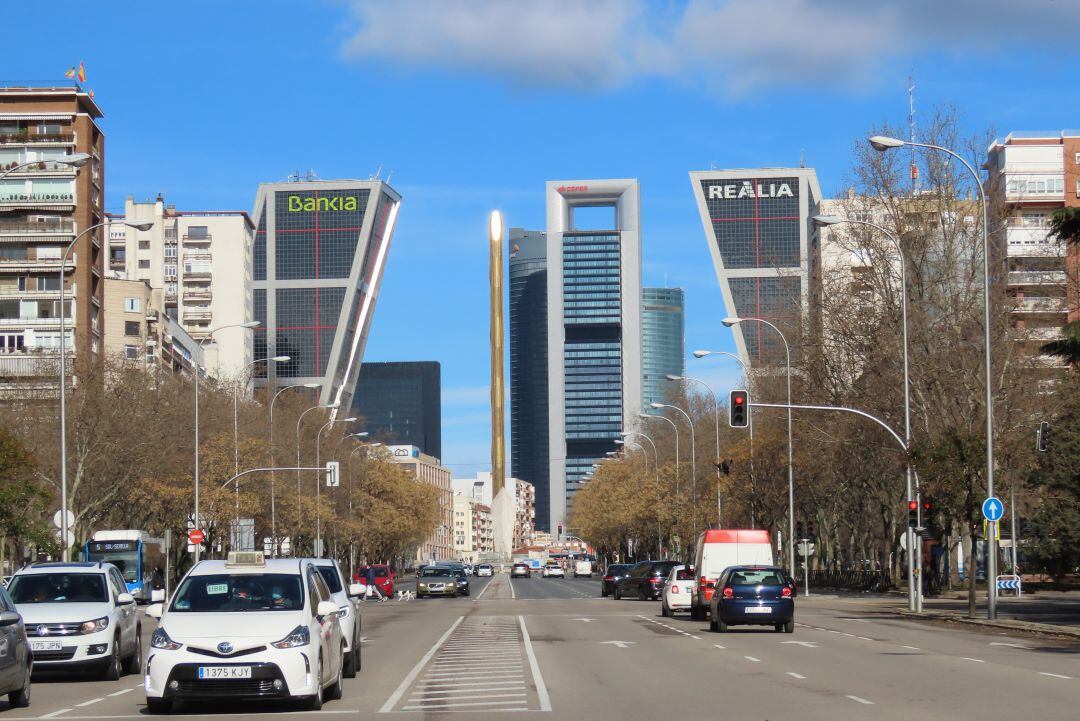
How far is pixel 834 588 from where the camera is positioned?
227 feet

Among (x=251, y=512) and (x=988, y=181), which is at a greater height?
(x=988, y=181)

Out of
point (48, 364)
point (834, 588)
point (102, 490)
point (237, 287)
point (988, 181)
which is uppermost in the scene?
point (237, 287)

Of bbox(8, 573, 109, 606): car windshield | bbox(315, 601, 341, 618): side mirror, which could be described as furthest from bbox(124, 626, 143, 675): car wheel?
bbox(315, 601, 341, 618): side mirror

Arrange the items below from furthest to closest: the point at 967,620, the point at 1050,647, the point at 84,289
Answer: the point at 84,289 → the point at 967,620 → the point at 1050,647

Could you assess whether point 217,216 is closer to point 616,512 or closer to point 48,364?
point 616,512

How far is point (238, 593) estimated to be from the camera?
52.0 ft

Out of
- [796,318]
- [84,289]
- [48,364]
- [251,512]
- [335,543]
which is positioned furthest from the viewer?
[335,543]

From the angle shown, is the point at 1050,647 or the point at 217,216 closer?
the point at 1050,647

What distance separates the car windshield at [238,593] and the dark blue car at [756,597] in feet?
55.3

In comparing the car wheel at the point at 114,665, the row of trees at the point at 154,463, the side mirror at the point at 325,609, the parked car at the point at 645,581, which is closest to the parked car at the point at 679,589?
the parked car at the point at 645,581

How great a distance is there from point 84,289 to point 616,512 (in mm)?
39072

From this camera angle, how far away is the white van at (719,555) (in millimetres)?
39656

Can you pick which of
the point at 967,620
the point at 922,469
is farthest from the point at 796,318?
the point at 967,620

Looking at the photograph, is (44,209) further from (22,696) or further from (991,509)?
(22,696)
